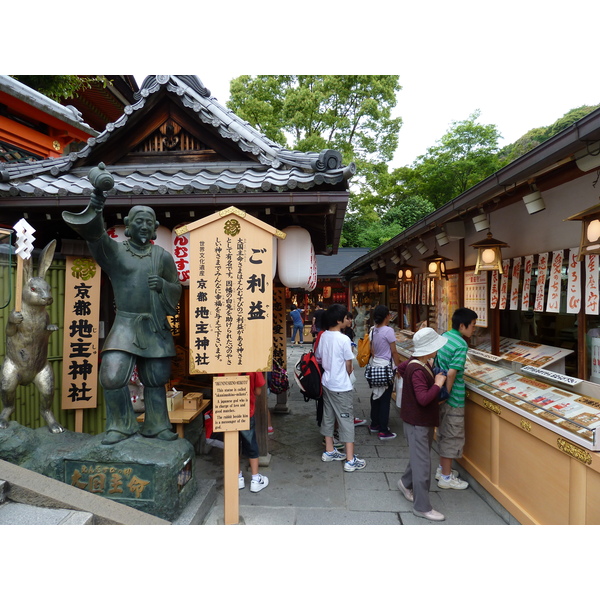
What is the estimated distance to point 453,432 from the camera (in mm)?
4812

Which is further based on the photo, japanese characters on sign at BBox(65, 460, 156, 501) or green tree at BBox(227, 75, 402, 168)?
green tree at BBox(227, 75, 402, 168)

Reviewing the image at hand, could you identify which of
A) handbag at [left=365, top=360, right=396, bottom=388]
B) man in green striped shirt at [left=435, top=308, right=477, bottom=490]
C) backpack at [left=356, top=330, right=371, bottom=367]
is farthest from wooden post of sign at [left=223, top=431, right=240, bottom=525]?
backpack at [left=356, top=330, right=371, bottom=367]

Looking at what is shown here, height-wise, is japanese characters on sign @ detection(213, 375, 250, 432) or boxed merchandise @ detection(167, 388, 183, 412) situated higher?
japanese characters on sign @ detection(213, 375, 250, 432)

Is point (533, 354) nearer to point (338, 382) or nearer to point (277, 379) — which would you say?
point (338, 382)

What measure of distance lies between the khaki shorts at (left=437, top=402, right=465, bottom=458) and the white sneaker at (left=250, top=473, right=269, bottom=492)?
2.36m

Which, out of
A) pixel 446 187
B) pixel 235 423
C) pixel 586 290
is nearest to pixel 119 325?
pixel 235 423

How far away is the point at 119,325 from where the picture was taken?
4.14 m

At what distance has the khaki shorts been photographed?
4.80 metres

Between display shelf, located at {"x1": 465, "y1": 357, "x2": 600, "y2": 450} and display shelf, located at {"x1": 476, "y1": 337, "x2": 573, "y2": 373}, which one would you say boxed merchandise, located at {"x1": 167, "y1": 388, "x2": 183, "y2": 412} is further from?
display shelf, located at {"x1": 476, "y1": 337, "x2": 573, "y2": 373}

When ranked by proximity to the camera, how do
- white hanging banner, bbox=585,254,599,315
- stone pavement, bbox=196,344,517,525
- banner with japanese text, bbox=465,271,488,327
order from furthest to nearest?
banner with japanese text, bbox=465,271,488,327
stone pavement, bbox=196,344,517,525
white hanging banner, bbox=585,254,599,315

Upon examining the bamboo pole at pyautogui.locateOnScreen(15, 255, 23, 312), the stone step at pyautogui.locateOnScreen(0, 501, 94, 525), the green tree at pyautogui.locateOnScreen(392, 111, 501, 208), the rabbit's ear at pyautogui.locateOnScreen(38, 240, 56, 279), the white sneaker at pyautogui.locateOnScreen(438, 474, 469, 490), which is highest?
the green tree at pyautogui.locateOnScreen(392, 111, 501, 208)

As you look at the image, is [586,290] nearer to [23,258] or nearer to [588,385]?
[588,385]

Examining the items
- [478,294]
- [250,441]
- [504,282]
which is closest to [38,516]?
[250,441]
